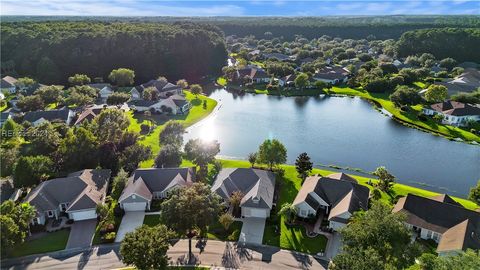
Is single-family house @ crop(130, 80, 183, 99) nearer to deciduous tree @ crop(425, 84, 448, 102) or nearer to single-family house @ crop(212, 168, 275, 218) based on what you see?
single-family house @ crop(212, 168, 275, 218)

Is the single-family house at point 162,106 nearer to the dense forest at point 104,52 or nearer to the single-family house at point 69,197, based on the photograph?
the single-family house at point 69,197

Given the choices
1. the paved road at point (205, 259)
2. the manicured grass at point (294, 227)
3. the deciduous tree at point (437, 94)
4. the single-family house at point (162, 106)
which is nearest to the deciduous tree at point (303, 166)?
the manicured grass at point (294, 227)

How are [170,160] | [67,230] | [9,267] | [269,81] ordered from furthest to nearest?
[269,81] → [170,160] → [67,230] → [9,267]

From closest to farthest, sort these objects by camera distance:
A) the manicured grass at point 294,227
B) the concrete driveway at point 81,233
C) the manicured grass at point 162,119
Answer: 1. the manicured grass at point 294,227
2. the concrete driveway at point 81,233
3. the manicured grass at point 162,119

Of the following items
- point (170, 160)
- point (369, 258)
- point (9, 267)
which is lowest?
point (9, 267)

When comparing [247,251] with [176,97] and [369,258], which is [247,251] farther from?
[176,97]

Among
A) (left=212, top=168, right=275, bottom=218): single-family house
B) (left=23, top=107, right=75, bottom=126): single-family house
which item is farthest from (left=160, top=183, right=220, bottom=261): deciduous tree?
(left=23, top=107, right=75, bottom=126): single-family house

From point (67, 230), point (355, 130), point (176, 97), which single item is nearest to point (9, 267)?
point (67, 230)
